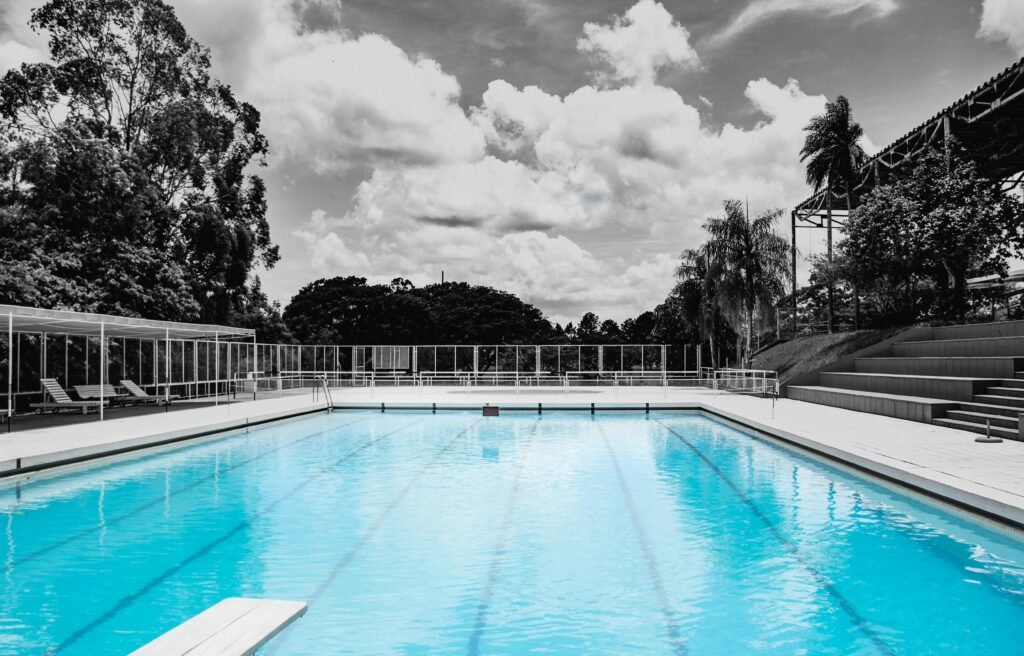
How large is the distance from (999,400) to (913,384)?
2821mm

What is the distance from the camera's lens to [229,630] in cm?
299

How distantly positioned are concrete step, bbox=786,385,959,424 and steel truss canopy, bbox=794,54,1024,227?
25.6 feet

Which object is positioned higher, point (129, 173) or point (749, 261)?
point (129, 173)

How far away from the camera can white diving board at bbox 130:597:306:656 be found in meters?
2.78

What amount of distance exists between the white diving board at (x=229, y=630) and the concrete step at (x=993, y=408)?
11010 mm

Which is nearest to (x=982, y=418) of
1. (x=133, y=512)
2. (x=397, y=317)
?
(x=133, y=512)

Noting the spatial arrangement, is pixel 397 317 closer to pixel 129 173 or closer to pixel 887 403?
pixel 129 173

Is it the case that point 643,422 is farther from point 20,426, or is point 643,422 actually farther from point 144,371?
point 144,371

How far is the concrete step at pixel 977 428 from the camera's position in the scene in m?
9.93

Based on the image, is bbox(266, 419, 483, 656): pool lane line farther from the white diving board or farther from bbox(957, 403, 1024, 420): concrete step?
bbox(957, 403, 1024, 420): concrete step

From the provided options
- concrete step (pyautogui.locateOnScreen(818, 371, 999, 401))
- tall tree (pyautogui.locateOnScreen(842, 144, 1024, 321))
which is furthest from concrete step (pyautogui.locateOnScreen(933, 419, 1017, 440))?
tall tree (pyautogui.locateOnScreen(842, 144, 1024, 321))

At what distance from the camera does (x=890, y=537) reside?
6168mm

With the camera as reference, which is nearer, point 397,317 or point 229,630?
point 229,630

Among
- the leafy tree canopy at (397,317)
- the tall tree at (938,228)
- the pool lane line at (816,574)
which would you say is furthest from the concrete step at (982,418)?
the leafy tree canopy at (397,317)
